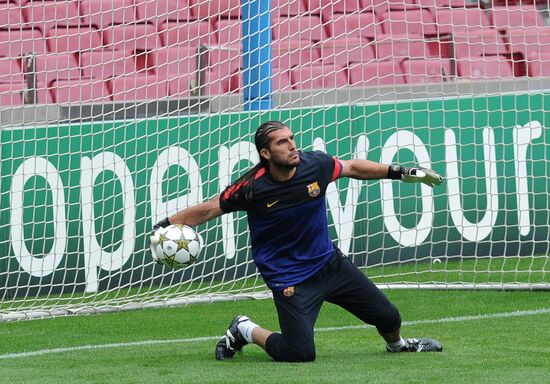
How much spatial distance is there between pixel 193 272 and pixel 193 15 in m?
2.37

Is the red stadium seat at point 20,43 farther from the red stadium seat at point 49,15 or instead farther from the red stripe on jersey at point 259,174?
the red stripe on jersey at point 259,174

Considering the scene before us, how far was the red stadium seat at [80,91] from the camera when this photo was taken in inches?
411

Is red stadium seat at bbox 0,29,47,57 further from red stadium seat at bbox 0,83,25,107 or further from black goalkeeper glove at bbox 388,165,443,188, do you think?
black goalkeeper glove at bbox 388,165,443,188

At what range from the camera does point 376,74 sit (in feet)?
37.3

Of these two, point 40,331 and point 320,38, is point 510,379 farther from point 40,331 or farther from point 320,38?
point 320,38

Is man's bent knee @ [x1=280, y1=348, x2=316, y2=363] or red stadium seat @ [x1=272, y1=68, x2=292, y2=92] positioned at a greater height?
red stadium seat @ [x1=272, y1=68, x2=292, y2=92]

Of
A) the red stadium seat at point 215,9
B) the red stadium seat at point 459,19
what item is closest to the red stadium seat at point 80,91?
the red stadium seat at point 215,9

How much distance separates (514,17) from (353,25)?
1716 mm

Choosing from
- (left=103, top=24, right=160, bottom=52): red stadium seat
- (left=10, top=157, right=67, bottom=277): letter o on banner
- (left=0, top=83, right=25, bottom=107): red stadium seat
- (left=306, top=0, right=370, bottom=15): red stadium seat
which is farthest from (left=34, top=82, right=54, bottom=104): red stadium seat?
(left=306, top=0, right=370, bottom=15): red stadium seat

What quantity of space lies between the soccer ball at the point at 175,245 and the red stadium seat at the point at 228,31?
161 inches

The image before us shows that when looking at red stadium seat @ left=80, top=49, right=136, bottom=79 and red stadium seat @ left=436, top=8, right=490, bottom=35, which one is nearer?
red stadium seat @ left=80, top=49, right=136, bottom=79

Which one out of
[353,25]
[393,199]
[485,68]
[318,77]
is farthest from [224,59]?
[485,68]

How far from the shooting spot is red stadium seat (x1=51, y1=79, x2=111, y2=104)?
1043 cm

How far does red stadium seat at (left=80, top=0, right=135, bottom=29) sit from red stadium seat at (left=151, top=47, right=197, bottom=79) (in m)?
0.42
